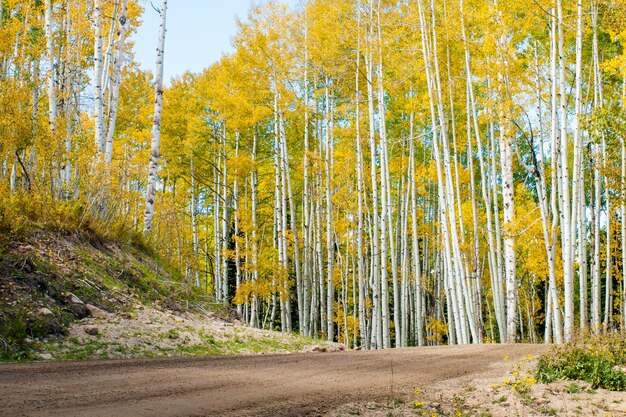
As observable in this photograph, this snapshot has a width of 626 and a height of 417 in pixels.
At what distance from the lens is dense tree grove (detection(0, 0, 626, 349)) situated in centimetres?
1118

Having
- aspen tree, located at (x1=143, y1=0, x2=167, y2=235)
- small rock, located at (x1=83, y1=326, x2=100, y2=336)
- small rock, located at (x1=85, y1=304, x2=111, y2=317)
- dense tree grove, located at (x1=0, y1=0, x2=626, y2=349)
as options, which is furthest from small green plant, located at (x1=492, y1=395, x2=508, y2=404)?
aspen tree, located at (x1=143, y1=0, x2=167, y2=235)

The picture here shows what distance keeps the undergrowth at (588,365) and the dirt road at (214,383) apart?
80 centimetres

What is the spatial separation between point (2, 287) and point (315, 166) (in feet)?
41.6

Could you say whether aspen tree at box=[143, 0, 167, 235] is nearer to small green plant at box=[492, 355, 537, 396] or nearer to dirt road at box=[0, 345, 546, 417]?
dirt road at box=[0, 345, 546, 417]

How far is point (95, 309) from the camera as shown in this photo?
8.42 meters

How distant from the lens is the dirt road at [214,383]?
4.27 meters

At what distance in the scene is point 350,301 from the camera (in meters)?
26.9

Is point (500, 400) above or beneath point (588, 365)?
beneath

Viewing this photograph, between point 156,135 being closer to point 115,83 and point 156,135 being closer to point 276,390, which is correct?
point 115,83

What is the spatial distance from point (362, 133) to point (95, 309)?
10410 millimetres

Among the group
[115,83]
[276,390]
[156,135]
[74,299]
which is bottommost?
[276,390]

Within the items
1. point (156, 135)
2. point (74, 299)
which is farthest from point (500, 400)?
point (156, 135)

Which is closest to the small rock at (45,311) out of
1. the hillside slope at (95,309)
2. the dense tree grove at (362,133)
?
the hillside slope at (95,309)

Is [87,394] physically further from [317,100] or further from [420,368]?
[317,100]
